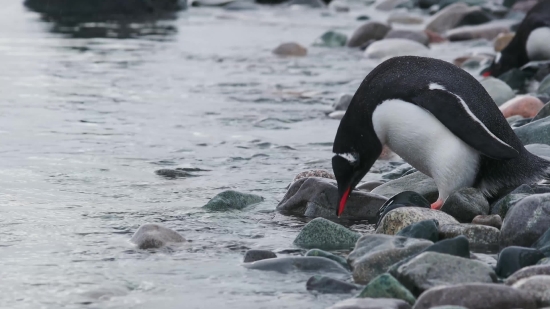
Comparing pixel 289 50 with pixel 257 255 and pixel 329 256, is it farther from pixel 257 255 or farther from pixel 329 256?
pixel 329 256

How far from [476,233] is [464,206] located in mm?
453

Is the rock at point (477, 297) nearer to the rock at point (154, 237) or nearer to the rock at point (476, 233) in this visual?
the rock at point (476, 233)

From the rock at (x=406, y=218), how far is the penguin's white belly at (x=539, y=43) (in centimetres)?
742

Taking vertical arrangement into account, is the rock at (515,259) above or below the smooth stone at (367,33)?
above

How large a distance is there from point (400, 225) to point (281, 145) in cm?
305

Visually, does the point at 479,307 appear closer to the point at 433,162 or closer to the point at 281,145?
the point at 433,162

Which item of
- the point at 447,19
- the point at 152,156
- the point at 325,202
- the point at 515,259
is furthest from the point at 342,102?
the point at 447,19

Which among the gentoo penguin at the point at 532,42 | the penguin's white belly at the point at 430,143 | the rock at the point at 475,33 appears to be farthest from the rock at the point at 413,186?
the rock at the point at 475,33

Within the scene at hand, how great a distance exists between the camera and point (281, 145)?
7.72 m

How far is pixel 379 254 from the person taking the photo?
13.7 ft

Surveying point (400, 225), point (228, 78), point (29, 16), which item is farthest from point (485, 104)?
point (29, 16)

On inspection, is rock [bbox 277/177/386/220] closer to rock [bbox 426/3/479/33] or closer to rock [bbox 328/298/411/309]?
rock [bbox 328/298/411/309]

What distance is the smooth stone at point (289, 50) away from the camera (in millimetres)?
13938

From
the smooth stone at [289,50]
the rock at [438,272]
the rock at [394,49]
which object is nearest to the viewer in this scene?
the rock at [438,272]
